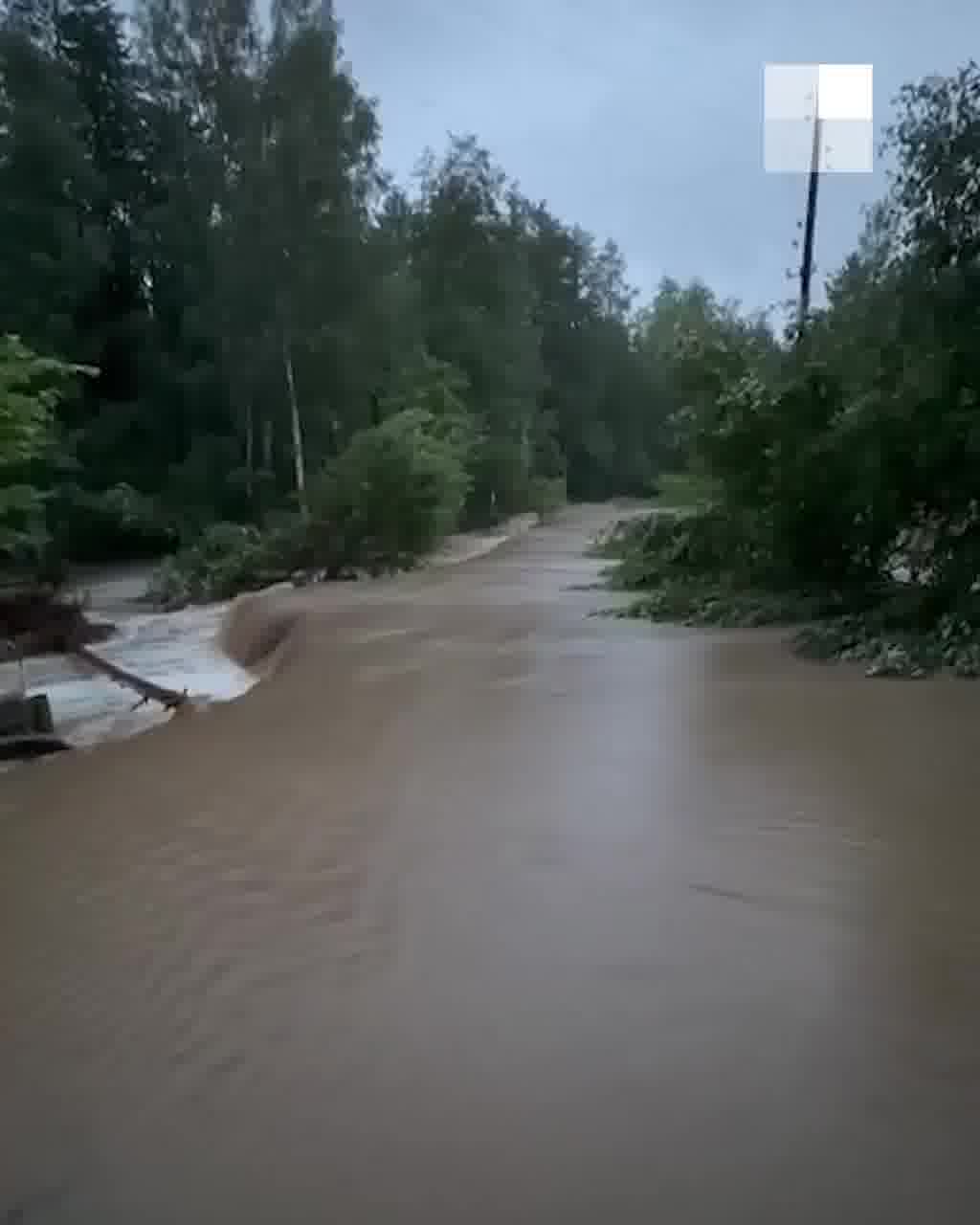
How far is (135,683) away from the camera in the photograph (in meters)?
11.2

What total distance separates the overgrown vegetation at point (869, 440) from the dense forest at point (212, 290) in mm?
8798

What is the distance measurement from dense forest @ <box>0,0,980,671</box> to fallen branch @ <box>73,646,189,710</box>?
1739 millimetres

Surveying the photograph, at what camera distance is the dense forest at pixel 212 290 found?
24672 mm

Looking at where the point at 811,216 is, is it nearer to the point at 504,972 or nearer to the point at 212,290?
the point at 212,290

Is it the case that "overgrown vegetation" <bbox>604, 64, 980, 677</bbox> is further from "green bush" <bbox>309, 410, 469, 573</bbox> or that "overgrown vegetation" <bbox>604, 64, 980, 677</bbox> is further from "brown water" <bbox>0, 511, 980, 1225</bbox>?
"green bush" <bbox>309, 410, 469, 573</bbox>

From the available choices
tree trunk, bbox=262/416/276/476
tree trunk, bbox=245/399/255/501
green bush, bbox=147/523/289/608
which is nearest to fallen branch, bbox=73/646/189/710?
green bush, bbox=147/523/289/608

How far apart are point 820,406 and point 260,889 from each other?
9055mm

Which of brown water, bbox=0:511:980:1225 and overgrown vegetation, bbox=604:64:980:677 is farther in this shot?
overgrown vegetation, bbox=604:64:980:677

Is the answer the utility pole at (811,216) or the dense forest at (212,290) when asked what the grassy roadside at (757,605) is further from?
the dense forest at (212,290)

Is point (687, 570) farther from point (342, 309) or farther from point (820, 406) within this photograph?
point (342, 309)

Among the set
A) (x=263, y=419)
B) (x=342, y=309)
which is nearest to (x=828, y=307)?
(x=342, y=309)

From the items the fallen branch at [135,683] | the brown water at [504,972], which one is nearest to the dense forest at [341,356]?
the fallen branch at [135,683]

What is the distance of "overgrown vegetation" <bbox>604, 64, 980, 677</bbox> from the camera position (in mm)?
10172

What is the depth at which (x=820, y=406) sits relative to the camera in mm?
12500
